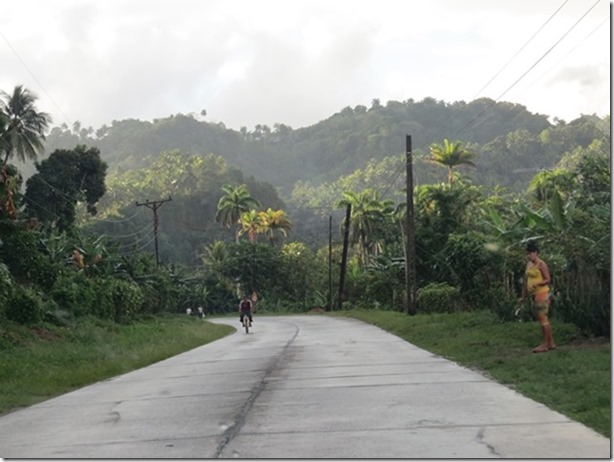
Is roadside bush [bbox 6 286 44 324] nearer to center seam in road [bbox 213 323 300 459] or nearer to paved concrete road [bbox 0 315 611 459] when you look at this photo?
paved concrete road [bbox 0 315 611 459]

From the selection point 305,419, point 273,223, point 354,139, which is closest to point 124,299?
point 305,419

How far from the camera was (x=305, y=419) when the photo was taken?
9805mm

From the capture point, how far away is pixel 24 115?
5722 centimetres

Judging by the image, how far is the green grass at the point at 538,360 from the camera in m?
9.85

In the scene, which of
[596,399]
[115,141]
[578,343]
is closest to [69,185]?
[578,343]

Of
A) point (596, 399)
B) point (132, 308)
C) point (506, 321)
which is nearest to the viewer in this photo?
point (596, 399)

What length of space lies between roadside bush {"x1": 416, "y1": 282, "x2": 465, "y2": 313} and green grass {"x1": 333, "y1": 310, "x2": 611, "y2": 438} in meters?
14.9

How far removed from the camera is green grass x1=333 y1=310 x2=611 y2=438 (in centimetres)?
Answer: 985

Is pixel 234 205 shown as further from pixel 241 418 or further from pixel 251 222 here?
pixel 241 418

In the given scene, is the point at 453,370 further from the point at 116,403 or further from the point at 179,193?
the point at 179,193

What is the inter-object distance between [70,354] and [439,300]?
23.1 meters

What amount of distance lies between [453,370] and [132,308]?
30.4m

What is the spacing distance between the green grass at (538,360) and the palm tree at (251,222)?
74.3m

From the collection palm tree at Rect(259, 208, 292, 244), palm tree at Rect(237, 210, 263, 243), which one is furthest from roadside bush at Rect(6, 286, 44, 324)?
palm tree at Rect(259, 208, 292, 244)
